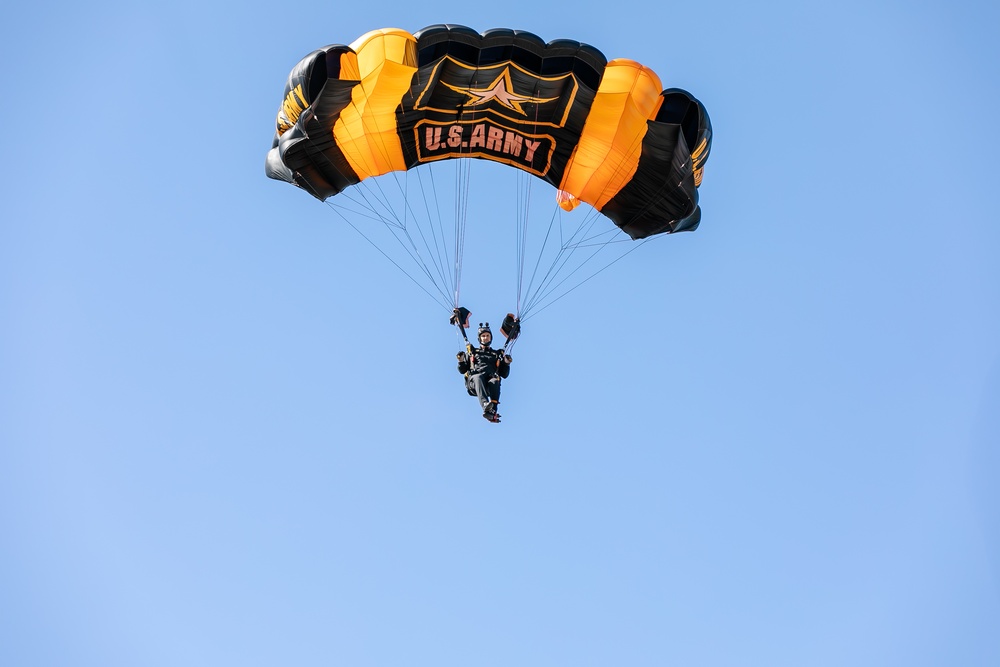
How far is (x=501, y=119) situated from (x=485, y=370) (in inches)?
140

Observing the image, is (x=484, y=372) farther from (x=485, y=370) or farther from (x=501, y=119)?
(x=501, y=119)

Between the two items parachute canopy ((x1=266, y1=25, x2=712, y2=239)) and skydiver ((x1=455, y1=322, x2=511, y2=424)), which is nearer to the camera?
parachute canopy ((x1=266, y1=25, x2=712, y2=239))

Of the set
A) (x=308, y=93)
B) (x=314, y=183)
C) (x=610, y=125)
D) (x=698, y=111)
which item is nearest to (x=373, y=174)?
(x=314, y=183)

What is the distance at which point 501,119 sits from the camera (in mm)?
18984

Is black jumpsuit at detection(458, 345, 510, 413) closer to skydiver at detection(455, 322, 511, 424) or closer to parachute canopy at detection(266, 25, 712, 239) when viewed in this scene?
skydiver at detection(455, 322, 511, 424)

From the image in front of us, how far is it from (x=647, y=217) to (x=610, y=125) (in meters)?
1.83

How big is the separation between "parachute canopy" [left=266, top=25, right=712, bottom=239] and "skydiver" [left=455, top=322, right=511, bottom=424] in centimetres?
271

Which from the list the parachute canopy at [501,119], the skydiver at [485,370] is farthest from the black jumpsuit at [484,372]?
the parachute canopy at [501,119]

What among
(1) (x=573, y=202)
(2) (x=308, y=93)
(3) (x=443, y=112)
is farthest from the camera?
(1) (x=573, y=202)

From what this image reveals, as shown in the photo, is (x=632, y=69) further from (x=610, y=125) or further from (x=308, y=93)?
(x=308, y=93)

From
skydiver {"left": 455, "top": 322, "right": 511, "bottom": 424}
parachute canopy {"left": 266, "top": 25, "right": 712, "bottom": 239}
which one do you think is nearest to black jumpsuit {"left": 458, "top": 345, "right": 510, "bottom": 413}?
skydiver {"left": 455, "top": 322, "right": 511, "bottom": 424}

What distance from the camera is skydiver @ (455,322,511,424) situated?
60.3 ft

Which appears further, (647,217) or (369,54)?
(647,217)

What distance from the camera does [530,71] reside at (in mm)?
17969
